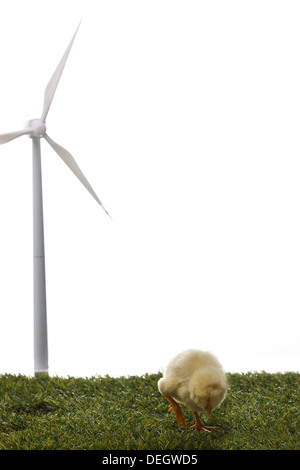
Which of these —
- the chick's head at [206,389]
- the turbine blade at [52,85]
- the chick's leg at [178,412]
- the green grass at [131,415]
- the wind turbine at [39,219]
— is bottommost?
the green grass at [131,415]

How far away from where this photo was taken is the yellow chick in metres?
4.65

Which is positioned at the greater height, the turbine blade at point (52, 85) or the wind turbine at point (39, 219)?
the turbine blade at point (52, 85)

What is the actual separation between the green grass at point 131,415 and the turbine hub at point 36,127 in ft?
10.5

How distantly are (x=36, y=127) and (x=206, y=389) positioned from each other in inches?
185

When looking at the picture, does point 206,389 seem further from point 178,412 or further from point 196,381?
point 178,412

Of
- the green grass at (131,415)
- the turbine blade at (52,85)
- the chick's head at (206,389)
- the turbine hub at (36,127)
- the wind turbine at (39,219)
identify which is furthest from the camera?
the turbine blade at (52,85)

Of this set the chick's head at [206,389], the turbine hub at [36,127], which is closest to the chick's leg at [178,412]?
the chick's head at [206,389]

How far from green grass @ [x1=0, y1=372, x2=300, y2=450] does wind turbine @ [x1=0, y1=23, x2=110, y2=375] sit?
0.51m

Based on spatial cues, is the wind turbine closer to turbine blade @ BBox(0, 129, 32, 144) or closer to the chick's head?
turbine blade @ BBox(0, 129, 32, 144)

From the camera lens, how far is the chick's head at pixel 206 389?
15.2ft

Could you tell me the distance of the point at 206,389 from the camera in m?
4.62

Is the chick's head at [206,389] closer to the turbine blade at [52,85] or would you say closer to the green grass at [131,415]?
the green grass at [131,415]
